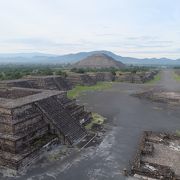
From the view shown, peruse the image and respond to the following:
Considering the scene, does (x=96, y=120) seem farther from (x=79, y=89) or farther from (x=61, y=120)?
(x=79, y=89)

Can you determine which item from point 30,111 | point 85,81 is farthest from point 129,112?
point 85,81

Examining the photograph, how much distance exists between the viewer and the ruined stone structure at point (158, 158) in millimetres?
14078

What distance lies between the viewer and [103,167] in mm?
15258

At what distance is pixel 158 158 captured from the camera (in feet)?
54.4

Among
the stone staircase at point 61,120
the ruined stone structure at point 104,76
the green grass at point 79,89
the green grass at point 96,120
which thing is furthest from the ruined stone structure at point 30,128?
the ruined stone structure at point 104,76

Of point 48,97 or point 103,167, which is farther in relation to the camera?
point 48,97

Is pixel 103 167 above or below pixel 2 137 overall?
below

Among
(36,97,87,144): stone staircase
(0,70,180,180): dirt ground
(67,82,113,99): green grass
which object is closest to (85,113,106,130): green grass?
(0,70,180,180): dirt ground

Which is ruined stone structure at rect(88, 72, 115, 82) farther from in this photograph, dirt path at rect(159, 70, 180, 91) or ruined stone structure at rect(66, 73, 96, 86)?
dirt path at rect(159, 70, 180, 91)

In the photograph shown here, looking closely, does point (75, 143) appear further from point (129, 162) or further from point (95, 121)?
point (95, 121)

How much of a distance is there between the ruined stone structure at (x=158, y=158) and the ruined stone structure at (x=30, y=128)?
18.5ft

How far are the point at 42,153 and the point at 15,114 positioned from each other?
3.46 m

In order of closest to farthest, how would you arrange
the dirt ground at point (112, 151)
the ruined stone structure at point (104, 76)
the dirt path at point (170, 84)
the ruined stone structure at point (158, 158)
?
the ruined stone structure at point (158, 158) → the dirt ground at point (112, 151) → the dirt path at point (170, 84) → the ruined stone structure at point (104, 76)

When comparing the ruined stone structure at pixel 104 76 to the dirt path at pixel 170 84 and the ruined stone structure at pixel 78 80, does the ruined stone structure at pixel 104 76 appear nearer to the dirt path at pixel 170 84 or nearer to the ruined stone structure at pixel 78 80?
the ruined stone structure at pixel 78 80
